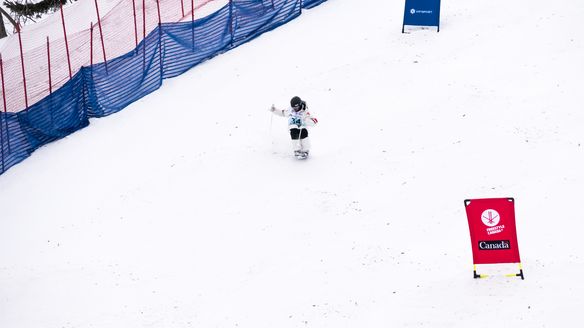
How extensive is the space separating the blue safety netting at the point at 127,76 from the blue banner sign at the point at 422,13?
424cm

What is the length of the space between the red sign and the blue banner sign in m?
10.3

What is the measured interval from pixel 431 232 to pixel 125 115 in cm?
961

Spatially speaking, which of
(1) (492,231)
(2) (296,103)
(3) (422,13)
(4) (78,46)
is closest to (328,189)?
(2) (296,103)

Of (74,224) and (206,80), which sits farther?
(206,80)

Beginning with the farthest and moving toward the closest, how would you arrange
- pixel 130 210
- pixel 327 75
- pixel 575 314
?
pixel 327 75 → pixel 130 210 → pixel 575 314

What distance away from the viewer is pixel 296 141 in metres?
15.4

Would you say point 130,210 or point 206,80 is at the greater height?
point 206,80

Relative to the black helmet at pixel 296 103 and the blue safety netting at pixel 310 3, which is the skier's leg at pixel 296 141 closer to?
the black helmet at pixel 296 103

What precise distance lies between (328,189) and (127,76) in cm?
798

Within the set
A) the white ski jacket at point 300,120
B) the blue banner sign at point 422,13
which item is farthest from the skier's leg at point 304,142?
the blue banner sign at point 422,13

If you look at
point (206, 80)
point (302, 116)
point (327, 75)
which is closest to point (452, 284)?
point (302, 116)

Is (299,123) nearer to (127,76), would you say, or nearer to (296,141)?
(296,141)

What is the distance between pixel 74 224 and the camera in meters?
15.1

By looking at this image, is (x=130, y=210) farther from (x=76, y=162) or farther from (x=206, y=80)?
(x=206, y=80)
